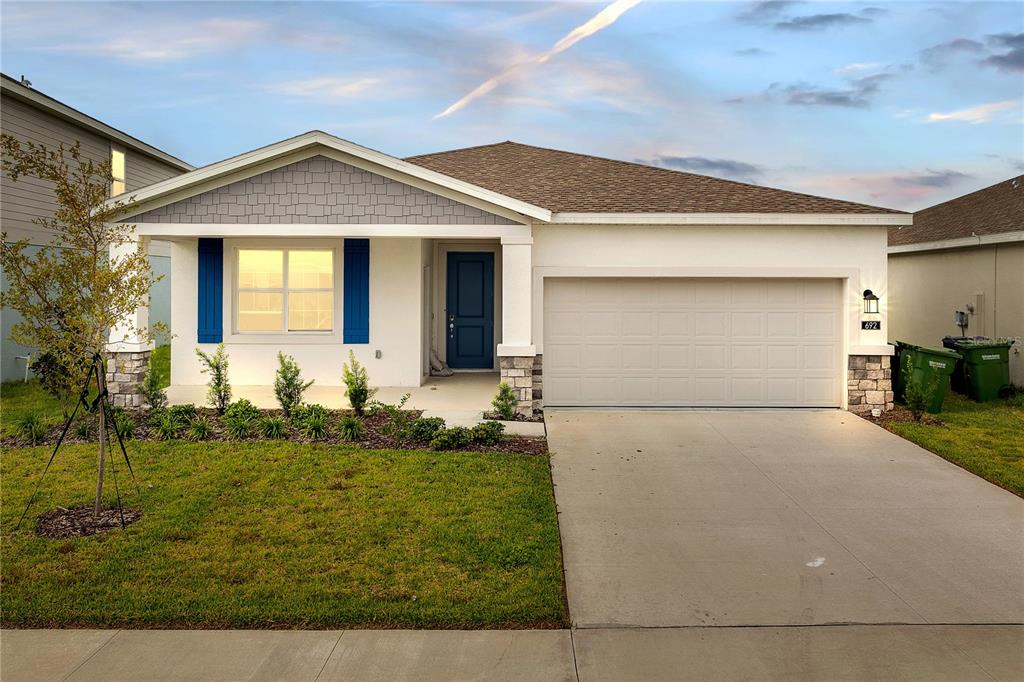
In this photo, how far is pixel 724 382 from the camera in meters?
12.5

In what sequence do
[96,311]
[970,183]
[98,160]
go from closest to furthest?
[96,311]
[98,160]
[970,183]

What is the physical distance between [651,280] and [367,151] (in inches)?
188

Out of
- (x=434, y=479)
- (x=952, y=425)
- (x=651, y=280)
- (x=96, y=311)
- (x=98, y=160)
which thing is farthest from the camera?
(x=98, y=160)

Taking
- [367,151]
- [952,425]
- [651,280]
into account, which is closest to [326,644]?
[367,151]

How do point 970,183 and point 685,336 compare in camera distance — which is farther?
point 970,183

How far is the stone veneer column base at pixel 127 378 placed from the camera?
1190 cm

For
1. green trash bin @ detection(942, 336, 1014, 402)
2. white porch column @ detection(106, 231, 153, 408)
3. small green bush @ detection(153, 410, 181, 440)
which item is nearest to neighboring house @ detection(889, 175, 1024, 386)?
green trash bin @ detection(942, 336, 1014, 402)

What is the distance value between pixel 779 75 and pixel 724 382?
22.6ft

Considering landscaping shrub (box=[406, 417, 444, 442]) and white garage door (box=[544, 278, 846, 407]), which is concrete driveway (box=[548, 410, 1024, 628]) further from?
white garage door (box=[544, 278, 846, 407])

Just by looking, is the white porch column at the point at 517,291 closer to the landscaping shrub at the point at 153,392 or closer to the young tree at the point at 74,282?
the landscaping shrub at the point at 153,392

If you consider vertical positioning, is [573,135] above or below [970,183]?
above

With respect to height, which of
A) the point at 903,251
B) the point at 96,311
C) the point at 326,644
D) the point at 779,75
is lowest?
the point at 326,644

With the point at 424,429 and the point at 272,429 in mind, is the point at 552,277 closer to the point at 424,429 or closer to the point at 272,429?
the point at 424,429

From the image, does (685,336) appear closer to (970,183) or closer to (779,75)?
(779,75)
